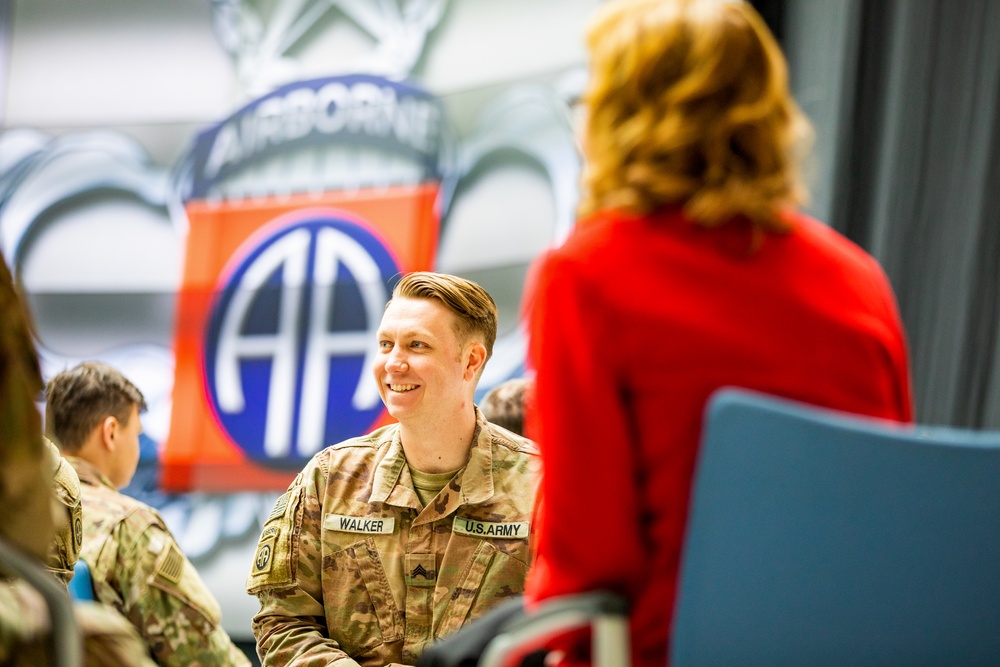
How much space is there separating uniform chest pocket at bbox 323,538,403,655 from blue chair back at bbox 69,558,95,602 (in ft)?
1.79

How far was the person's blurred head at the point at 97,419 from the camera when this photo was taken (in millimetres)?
2555

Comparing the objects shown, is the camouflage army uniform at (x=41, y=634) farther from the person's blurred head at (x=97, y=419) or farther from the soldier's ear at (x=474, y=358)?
the person's blurred head at (x=97, y=419)

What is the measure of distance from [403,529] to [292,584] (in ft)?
0.78

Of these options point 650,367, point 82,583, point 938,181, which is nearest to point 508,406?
point 82,583

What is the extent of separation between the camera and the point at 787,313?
3.72 ft

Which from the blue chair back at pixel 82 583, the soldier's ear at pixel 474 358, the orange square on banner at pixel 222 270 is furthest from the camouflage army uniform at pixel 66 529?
the orange square on banner at pixel 222 270

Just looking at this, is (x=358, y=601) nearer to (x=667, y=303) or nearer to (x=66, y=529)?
(x=66, y=529)

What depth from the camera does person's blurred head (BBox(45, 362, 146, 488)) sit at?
2555mm

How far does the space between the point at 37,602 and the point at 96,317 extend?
13.5 ft

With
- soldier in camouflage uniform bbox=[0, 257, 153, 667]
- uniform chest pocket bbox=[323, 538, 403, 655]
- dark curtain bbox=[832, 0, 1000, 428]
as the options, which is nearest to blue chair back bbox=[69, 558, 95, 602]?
uniform chest pocket bbox=[323, 538, 403, 655]

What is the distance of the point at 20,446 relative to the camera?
1.12m

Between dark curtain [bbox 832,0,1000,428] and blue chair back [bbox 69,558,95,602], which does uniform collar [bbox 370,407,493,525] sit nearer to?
blue chair back [bbox 69,558,95,602]

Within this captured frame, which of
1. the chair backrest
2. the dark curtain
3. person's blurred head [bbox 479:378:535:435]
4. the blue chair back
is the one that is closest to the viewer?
the chair backrest

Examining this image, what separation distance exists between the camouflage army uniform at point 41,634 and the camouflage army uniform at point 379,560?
0.73 metres
